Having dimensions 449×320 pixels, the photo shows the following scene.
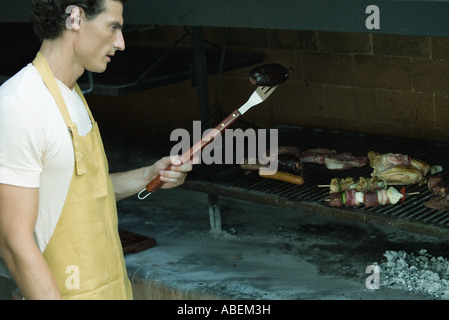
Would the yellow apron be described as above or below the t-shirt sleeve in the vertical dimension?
below

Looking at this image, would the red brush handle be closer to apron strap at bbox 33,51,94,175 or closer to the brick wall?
apron strap at bbox 33,51,94,175

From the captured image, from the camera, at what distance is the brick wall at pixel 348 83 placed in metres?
5.12

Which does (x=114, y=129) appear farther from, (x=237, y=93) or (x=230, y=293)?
Answer: (x=230, y=293)

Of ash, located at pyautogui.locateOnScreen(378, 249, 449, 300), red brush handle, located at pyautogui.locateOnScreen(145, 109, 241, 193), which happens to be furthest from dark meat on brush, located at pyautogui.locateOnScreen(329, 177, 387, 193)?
red brush handle, located at pyautogui.locateOnScreen(145, 109, 241, 193)

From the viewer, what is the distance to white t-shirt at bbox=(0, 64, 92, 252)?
2412 millimetres

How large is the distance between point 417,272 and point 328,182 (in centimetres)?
74

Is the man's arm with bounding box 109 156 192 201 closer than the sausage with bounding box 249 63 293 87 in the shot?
Yes

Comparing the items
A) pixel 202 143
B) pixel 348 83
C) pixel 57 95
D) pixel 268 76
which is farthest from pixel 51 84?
pixel 348 83

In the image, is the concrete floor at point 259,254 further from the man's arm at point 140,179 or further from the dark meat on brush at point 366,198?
the man's arm at point 140,179

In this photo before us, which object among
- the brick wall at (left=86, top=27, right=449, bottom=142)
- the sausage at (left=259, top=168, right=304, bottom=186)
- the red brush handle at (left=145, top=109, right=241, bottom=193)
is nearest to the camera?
the red brush handle at (left=145, top=109, right=241, bottom=193)

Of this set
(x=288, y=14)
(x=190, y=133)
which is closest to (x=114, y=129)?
(x=190, y=133)

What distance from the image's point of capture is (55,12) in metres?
2.51

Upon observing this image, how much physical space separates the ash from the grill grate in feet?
1.74

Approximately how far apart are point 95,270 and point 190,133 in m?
3.87
